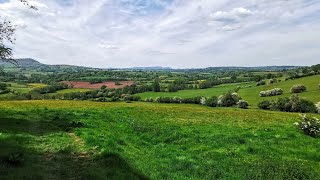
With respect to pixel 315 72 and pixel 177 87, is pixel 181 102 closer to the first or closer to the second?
pixel 177 87

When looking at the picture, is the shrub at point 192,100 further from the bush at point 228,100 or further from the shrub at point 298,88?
the shrub at point 298,88

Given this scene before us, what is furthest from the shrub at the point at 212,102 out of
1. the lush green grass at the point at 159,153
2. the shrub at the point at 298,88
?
the lush green grass at the point at 159,153

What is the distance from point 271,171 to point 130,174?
7.11 m

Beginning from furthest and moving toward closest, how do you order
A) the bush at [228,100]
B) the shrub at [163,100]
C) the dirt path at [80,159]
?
1. the shrub at [163,100]
2. the bush at [228,100]
3. the dirt path at [80,159]

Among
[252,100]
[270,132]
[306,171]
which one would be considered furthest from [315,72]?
[306,171]

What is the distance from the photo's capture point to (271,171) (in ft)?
49.9

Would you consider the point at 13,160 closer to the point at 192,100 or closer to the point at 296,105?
the point at 296,105

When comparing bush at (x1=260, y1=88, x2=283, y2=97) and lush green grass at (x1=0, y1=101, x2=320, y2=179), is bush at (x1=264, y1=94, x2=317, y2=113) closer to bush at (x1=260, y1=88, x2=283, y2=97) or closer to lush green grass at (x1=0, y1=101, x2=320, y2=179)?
bush at (x1=260, y1=88, x2=283, y2=97)

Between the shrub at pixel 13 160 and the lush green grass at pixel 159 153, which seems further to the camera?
the lush green grass at pixel 159 153

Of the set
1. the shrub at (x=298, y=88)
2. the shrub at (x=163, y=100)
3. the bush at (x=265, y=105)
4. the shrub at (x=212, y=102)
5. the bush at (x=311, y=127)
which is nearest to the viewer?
the bush at (x=311, y=127)

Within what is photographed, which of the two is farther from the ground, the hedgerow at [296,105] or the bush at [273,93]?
the hedgerow at [296,105]

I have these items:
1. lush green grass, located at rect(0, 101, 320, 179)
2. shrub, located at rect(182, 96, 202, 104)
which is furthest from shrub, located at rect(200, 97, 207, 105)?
lush green grass, located at rect(0, 101, 320, 179)

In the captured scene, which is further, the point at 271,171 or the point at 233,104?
the point at 233,104

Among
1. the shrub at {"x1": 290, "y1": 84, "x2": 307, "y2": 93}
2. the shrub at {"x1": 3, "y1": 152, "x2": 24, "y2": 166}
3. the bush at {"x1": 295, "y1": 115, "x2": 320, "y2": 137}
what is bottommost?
the shrub at {"x1": 290, "y1": 84, "x2": 307, "y2": 93}
